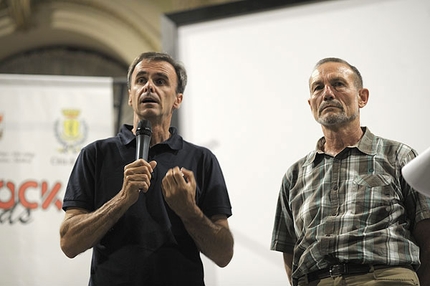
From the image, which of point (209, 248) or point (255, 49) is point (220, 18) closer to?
point (255, 49)

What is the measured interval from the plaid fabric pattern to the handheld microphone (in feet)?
1.65

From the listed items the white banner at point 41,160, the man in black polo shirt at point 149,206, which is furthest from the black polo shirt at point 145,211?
the white banner at point 41,160

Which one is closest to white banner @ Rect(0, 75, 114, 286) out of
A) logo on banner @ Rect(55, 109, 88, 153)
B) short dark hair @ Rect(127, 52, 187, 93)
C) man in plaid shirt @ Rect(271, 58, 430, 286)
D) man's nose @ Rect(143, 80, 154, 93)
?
logo on banner @ Rect(55, 109, 88, 153)

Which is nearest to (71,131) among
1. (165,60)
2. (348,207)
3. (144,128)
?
(165,60)

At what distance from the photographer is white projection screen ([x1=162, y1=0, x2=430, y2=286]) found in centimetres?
272

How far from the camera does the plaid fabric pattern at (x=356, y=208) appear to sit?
5.93 ft

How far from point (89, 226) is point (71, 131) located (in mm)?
1651

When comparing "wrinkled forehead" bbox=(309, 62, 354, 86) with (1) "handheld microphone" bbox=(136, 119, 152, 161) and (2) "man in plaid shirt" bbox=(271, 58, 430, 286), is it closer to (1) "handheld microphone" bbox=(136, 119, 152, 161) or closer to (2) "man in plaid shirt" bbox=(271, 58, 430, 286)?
(2) "man in plaid shirt" bbox=(271, 58, 430, 286)

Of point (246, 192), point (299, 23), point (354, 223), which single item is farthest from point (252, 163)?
point (354, 223)

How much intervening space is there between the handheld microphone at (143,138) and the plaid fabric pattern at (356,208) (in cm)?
50

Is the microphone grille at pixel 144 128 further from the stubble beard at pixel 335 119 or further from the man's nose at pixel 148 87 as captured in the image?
the stubble beard at pixel 335 119

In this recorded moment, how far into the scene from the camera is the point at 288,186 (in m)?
2.10

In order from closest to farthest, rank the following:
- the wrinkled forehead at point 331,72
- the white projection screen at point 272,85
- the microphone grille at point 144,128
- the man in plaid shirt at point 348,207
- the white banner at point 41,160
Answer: the man in plaid shirt at point 348,207
the microphone grille at point 144,128
the wrinkled forehead at point 331,72
the white projection screen at point 272,85
the white banner at point 41,160

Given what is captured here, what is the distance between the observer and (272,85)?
294 centimetres
